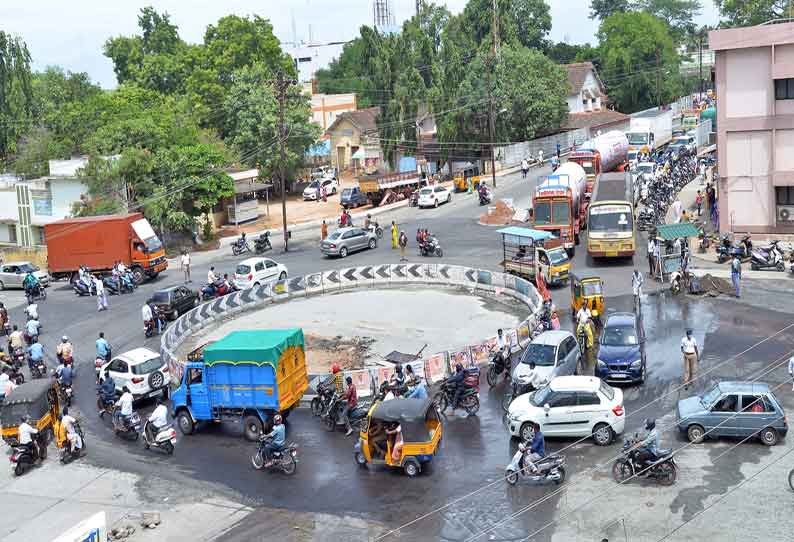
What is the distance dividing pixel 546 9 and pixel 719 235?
7438cm

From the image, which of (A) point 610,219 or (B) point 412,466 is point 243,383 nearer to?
(B) point 412,466

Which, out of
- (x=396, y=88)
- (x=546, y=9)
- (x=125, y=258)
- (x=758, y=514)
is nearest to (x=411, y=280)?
(x=125, y=258)

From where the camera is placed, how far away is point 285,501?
1908cm

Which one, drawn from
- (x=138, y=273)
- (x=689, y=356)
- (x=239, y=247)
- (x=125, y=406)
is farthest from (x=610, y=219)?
(x=125, y=406)

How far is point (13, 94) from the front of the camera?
81625mm

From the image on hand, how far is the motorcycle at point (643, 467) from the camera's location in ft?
59.9

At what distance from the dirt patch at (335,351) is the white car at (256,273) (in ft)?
26.1

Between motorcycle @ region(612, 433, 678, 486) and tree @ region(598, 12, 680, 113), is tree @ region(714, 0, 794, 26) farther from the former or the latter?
motorcycle @ region(612, 433, 678, 486)

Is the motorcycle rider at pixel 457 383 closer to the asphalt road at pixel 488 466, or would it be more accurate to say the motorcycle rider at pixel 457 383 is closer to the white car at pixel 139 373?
the asphalt road at pixel 488 466

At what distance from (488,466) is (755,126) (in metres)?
27.4

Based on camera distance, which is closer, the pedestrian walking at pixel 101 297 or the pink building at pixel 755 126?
the pedestrian walking at pixel 101 297

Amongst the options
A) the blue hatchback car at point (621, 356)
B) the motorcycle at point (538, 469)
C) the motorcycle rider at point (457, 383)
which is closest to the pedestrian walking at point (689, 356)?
the blue hatchback car at point (621, 356)

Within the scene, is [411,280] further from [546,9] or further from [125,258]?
[546,9]

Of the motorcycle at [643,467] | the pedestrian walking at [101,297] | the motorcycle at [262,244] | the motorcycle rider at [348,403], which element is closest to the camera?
the motorcycle at [643,467]
